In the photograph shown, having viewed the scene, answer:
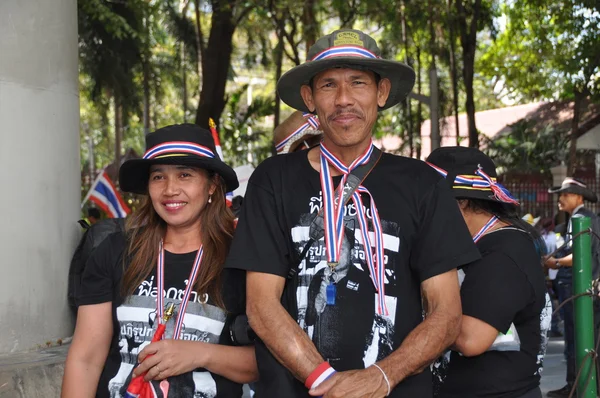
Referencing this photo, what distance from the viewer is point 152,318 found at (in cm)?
319

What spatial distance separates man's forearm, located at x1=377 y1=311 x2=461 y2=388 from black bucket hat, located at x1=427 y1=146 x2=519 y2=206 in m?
1.00

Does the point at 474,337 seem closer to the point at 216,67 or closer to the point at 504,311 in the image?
the point at 504,311

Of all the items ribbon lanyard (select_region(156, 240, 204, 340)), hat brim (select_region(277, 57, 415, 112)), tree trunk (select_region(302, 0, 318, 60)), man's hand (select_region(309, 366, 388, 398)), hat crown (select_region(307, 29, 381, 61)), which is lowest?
man's hand (select_region(309, 366, 388, 398))

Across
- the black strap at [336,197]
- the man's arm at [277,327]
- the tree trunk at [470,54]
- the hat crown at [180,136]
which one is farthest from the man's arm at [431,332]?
the tree trunk at [470,54]

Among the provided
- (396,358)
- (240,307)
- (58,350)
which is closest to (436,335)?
(396,358)

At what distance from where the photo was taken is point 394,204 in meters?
2.88

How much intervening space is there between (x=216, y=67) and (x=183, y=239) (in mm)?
13568

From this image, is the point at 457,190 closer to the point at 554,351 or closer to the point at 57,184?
the point at 57,184

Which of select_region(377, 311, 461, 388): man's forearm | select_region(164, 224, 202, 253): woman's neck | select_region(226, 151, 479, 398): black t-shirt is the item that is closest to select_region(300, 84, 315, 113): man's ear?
select_region(226, 151, 479, 398): black t-shirt

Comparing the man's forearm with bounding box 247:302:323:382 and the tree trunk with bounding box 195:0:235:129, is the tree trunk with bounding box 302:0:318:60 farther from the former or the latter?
the man's forearm with bounding box 247:302:323:382

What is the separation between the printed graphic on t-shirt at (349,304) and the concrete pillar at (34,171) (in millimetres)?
2740

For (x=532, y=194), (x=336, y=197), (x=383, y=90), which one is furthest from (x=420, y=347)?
(x=532, y=194)

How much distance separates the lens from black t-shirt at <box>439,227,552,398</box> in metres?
3.39

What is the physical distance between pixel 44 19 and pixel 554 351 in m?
8.65
